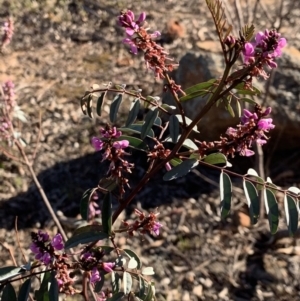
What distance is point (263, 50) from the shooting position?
42.2 inches

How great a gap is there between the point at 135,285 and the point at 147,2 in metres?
3.80

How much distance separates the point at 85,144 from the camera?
12.3 feet

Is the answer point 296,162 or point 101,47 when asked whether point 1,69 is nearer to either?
point 101,47

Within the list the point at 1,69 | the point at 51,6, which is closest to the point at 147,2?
the point at 51,6

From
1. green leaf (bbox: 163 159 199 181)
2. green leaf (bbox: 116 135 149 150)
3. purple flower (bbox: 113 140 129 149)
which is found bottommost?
green leaf (bbox: 116 135 149 150)

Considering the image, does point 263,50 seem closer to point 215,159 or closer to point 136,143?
point 215,159

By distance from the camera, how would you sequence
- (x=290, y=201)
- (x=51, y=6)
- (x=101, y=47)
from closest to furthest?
1. (x=290, y=201)
2. (x=101, y=47)
3. (x=51, y=6)

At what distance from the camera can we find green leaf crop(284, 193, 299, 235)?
4.27ft

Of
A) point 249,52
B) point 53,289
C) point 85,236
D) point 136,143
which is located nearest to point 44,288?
point 53,289

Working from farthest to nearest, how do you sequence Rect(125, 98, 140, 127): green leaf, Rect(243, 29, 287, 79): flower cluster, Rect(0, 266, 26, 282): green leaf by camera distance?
Rect(125, 98, 140, 127): green leaf
Rect(0, 266, 26, 282): green leaf
Rect(243, 29, 287, 79): flower cluster

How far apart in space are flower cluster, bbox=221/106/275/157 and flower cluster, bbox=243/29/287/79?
0.10 metres

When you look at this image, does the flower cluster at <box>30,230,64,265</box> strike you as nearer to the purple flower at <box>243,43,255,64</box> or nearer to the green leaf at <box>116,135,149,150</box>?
the green leaf at <box>116,135,149,150</box>

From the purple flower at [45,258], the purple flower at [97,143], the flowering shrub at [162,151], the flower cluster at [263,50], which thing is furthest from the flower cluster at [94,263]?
the flower cluster at [263,50]

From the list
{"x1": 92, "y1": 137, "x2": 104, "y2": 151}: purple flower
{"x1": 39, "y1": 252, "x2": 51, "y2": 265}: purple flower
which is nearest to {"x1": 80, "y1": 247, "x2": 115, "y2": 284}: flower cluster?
{"x1": 39, "y1": 252, "x2": 51, "y2": 265}: purple flower
